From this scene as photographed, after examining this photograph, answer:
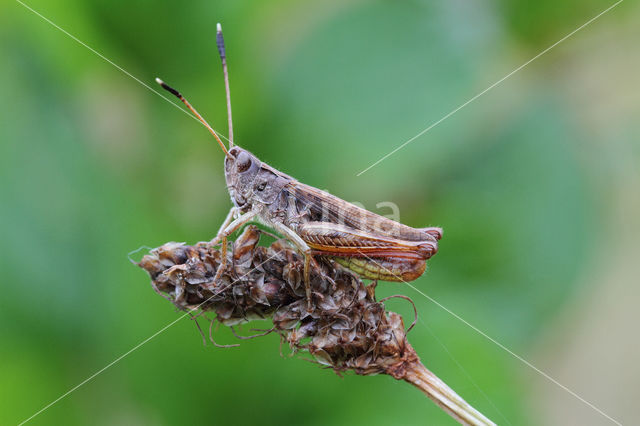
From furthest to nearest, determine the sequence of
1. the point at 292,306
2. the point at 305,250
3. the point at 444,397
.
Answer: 1. the point at 305,250
2. the point at 292,306
3. the point at 444,397

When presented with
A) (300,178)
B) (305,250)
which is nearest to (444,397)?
(305,250)

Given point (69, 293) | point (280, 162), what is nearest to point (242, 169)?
point (280, 162)

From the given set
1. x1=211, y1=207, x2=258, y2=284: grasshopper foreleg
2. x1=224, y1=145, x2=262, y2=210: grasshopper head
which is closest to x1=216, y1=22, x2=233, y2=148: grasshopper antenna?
x1=224, y1=145, x2=262, y2=210: grasshopper head

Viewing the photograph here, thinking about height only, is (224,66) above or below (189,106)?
above

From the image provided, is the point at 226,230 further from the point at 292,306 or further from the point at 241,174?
the point at 292,306

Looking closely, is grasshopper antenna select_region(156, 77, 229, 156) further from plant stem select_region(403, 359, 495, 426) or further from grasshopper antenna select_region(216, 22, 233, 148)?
plant stem select_region(403, 359, 495, 426)

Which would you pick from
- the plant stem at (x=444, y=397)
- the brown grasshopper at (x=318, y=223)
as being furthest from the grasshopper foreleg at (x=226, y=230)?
the plant stem at (x=444, y=397)
